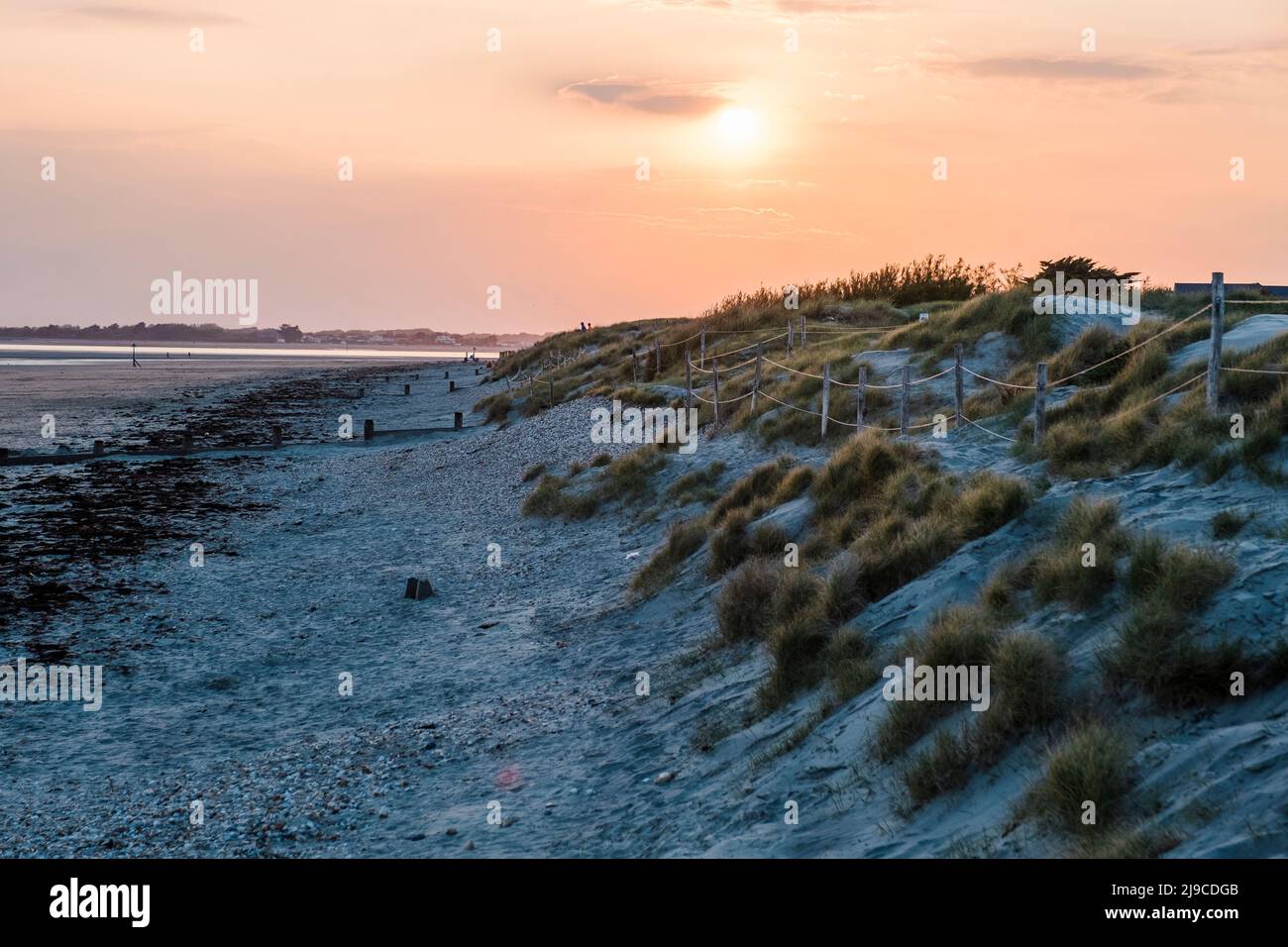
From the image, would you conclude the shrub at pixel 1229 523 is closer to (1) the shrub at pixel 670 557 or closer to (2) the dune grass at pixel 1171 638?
(2) the dune grass at pixel 1171 638

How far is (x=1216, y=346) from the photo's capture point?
450 inches

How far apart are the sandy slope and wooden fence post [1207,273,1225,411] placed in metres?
2.30

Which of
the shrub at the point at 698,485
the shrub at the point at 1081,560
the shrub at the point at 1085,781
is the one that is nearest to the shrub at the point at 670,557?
the shrub at the point at 698,485

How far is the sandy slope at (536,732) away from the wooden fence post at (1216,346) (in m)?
2.30

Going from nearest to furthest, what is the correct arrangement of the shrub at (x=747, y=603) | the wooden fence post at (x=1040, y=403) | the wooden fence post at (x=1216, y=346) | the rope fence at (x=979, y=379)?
the shrub at (x=747, y=603) < the wooden fence post at (x=1216, y=346) < the rope fence at (x=979, y=379) < the wooden fence post at (x=1040, y=403)

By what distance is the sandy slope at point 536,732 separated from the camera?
595 centimetres

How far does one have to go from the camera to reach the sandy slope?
5.95 m

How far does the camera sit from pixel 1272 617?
626 centimetres

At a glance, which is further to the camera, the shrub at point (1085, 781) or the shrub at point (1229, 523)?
the shrub at point (1229, 523)

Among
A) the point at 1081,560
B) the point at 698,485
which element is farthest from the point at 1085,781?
the point at 698,485

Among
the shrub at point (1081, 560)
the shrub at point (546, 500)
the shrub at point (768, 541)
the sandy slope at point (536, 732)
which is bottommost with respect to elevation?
the sandy slope at point (536, 732)

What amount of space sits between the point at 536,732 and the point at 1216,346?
8247 mm
